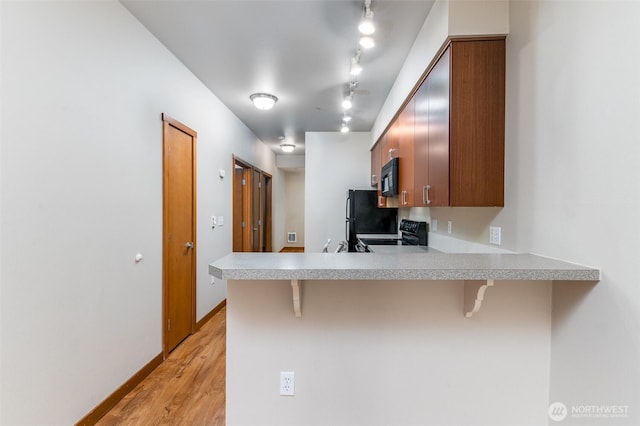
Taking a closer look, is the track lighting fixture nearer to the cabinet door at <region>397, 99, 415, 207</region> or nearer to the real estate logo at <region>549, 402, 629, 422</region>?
the cabinet door at <region>397, 99, 415, 207</region>

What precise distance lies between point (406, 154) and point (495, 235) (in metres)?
1.12

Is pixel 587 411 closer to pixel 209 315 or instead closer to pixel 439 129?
pixel 439 129

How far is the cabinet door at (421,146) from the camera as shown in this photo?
6.75ft

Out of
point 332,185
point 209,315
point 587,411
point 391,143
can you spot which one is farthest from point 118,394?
point 332,185

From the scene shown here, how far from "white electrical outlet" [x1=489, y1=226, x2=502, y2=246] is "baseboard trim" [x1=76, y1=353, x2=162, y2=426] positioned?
2643 millimetres

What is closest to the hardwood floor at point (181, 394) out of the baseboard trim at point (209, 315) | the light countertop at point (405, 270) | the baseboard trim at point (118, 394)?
the baseboard trim at point (118, 394)

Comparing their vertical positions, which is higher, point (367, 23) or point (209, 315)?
point (367, 23)

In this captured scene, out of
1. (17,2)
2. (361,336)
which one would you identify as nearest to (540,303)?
(361,336)

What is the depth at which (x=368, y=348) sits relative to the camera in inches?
58.5

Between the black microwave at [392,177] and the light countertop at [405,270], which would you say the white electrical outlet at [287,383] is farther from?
the black microwave at [392,177]

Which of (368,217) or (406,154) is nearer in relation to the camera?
(406,154)

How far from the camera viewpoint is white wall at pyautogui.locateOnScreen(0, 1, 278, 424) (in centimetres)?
138

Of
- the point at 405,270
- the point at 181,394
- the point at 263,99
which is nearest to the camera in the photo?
the point at 405,270

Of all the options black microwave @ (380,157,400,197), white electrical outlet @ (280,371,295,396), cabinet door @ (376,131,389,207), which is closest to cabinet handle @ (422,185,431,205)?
black microwave @ (380,157,400,197)
